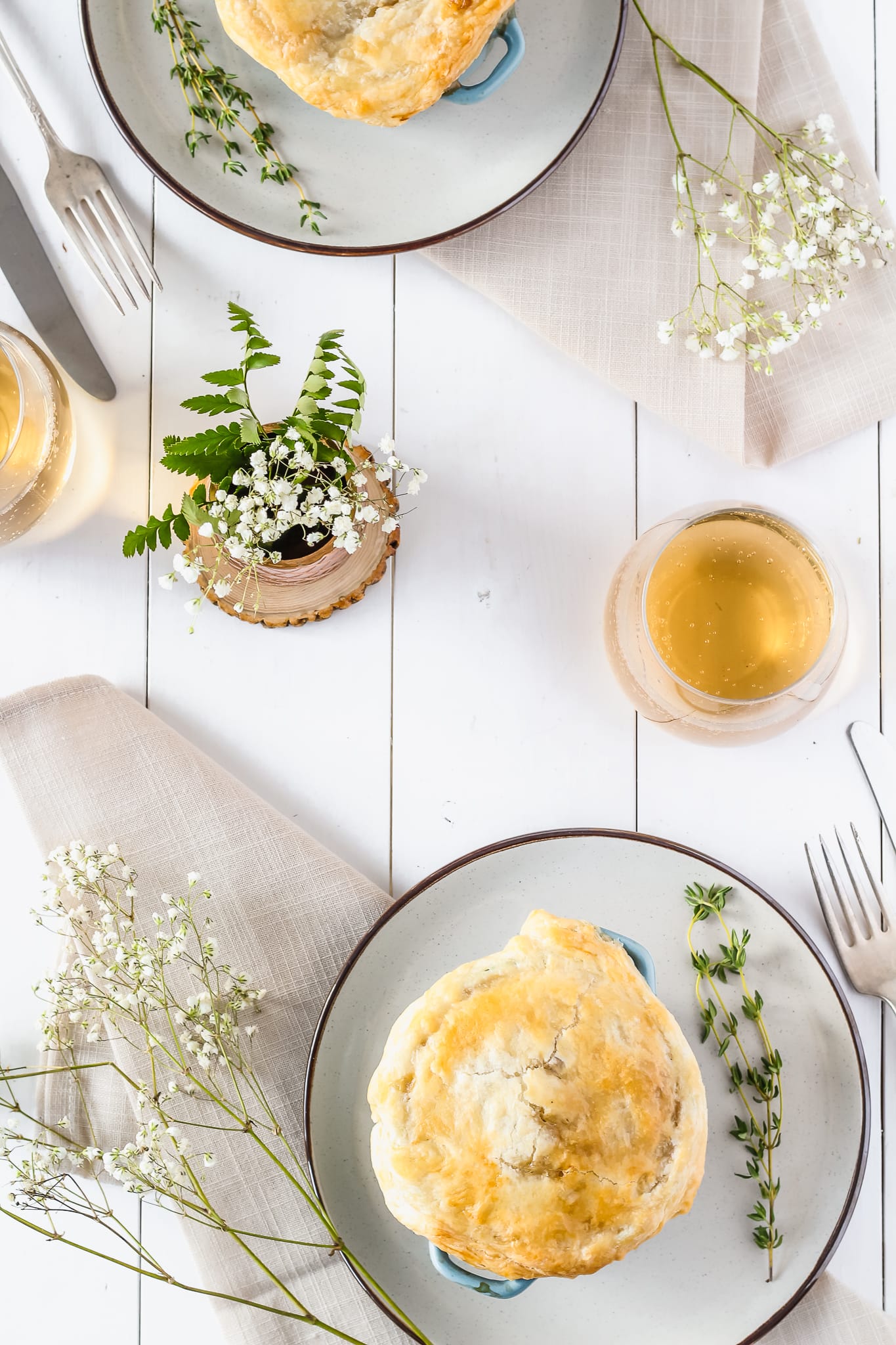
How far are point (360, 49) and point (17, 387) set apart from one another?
27.1 inches

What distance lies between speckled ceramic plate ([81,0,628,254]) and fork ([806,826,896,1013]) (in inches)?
42.9

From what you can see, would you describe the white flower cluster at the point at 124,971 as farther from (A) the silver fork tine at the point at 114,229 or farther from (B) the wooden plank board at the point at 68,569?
(A) the silver fork tine at the point at 114,229

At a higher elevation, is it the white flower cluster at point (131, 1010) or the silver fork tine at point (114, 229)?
the silver fork tine at point (114, 229)

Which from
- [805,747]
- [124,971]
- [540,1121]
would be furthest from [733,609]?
[124,971]

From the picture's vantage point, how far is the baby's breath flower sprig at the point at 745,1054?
1452 mm

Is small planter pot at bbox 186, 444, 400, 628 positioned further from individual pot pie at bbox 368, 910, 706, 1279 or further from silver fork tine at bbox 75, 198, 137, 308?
individual pot pie at bbox 368, 910, 706, 1279

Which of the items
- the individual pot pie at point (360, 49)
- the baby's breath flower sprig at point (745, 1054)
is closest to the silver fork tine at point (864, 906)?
the baby's breath flower sprig at point (745, 1054)

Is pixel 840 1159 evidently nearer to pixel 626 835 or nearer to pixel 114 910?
pixel 626 835

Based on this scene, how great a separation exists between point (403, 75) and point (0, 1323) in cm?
188

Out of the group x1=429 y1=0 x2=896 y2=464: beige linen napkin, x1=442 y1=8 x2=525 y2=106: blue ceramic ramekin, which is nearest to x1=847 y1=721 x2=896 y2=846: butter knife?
x1=429 y1=0 x2=896 y2=464: beige linen napkin

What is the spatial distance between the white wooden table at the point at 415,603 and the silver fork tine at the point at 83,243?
0.04 m

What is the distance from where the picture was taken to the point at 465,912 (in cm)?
149

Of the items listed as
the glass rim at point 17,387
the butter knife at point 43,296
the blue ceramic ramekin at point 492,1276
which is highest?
the butter knife at point 43,296

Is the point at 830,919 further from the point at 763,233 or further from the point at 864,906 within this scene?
the point at 763,233
